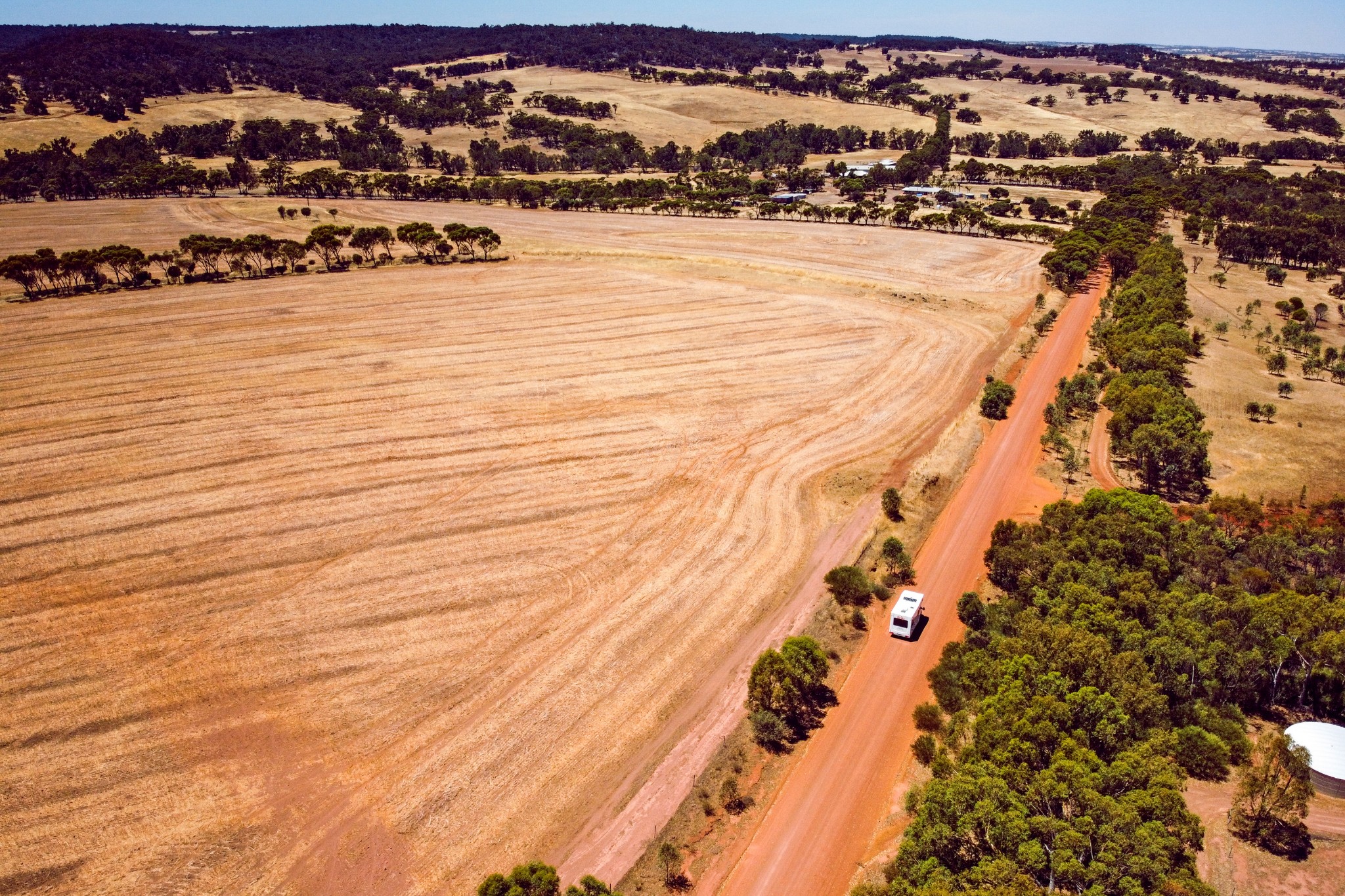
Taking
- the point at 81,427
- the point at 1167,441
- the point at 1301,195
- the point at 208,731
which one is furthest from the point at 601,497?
the point at 1301,195

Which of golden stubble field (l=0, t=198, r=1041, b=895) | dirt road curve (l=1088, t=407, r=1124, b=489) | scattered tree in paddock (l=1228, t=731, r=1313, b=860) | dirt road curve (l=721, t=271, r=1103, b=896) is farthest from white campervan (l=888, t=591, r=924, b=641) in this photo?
dirt road curve (l=1088, t=407, r=1124, b=489)

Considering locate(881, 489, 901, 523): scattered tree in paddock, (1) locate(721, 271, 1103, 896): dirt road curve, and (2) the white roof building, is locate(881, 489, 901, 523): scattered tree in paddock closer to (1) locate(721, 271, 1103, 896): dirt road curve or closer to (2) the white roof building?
(1) locate(721, 271, 1103, 896): dirt road curve

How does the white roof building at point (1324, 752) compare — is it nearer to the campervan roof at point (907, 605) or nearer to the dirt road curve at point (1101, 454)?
the campervan roof at point (907, 605)

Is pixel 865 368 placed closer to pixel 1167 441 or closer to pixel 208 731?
pixel 1167 441

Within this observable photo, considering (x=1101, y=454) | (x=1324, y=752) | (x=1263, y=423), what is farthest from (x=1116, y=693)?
(x=1263, y=423)

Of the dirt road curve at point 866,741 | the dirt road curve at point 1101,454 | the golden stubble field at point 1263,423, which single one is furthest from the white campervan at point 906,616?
Answer: the golden stubble field at point 1263,423

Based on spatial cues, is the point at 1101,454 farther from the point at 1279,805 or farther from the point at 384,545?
the point at 384,545

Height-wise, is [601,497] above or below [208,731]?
above
